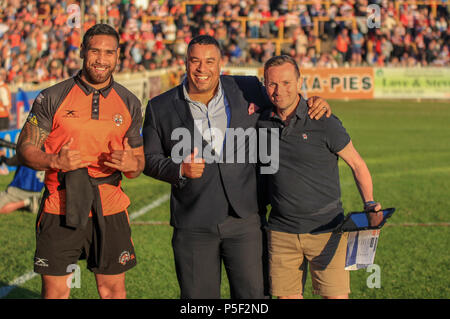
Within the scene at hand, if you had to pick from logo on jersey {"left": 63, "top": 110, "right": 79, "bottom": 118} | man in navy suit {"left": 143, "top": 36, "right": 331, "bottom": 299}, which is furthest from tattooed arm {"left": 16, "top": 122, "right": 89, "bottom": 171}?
man in navy suit {"left": 143, "top": 36, "right": 331, "bottom": 299}

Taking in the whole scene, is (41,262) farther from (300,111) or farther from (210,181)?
(300,111)

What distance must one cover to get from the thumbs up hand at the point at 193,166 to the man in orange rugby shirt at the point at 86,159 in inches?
15.7

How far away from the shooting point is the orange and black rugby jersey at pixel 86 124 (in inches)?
187

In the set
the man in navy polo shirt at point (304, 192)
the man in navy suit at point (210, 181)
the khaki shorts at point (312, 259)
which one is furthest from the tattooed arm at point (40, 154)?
the khaki shorts at point (312, 259)

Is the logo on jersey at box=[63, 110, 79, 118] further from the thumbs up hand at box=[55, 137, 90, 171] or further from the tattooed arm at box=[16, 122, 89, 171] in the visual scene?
the thumbs up hand at box=[55, 137, 90, 171]

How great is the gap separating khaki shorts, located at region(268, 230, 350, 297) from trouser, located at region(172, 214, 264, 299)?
11cm

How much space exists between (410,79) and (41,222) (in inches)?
988

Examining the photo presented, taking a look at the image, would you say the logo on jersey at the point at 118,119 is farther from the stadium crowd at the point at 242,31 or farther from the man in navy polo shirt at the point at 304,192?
the stadium crowd at the point at 242,31

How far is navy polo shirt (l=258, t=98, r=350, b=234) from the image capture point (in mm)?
A: 4797

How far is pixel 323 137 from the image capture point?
481cm

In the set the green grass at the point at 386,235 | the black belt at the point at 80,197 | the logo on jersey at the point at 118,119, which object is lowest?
the green grass at the point at 386,235

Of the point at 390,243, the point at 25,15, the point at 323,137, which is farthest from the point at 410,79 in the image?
the point at 323,137
